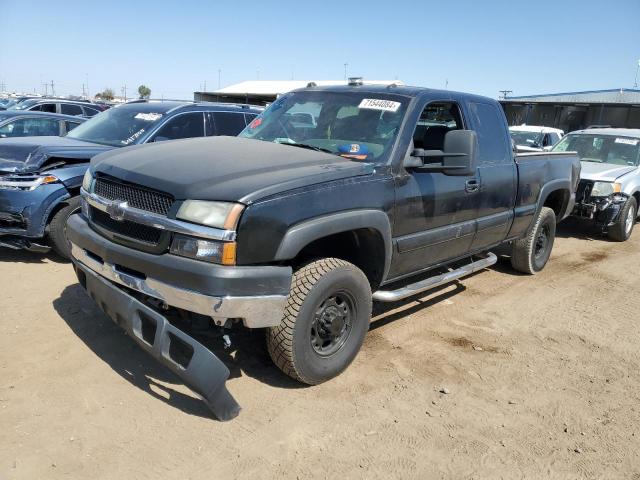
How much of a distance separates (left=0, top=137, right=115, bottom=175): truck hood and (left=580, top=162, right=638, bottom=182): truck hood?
289 inches

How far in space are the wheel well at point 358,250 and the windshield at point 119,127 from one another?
3519mm

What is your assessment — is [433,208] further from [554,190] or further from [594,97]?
[594,97]

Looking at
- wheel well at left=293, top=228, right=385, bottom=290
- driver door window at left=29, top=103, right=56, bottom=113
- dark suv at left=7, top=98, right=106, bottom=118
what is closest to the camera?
wheel well at left=293, top=228, right=385, bottom=290

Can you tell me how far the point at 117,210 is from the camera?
10.5ft

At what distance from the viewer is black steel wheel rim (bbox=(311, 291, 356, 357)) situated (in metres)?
3.44

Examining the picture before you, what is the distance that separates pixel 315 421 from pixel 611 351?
9.13 feet

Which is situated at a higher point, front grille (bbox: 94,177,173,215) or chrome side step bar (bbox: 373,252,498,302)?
front grille (bbox: 94,177,173,215)

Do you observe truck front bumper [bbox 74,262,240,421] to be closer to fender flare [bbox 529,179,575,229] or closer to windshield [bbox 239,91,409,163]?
windshield [bbox 239,91,409,163]

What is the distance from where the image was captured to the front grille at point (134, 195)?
3033 millimetres

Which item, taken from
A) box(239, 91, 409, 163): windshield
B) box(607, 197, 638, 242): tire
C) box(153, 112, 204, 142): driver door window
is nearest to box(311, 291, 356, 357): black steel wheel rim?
box(239, 91, 409, 163): windshield

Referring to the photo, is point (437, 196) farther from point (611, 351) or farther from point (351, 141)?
point (611, 351)

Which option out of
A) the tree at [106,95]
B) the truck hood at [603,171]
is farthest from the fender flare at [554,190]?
the tree at [106,95]

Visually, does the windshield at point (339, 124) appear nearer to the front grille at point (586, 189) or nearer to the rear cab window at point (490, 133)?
the rear cab window at point (490, 133)

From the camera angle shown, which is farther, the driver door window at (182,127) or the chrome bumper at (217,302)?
the driver door window at (182,127)
